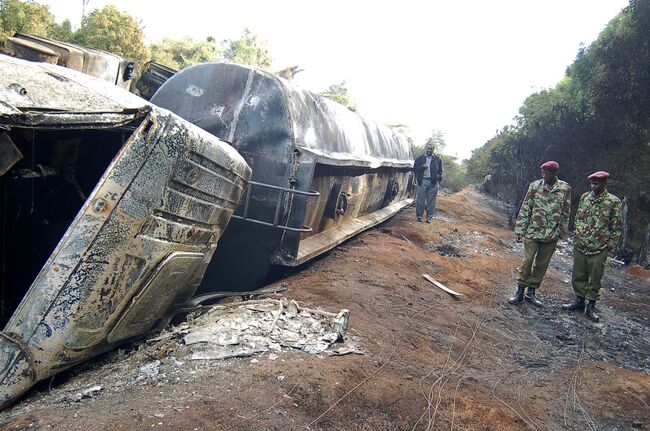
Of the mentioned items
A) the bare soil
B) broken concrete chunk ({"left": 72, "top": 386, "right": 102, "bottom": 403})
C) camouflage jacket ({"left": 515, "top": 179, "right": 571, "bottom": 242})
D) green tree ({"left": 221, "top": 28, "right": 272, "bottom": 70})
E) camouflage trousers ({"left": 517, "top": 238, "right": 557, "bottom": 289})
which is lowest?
broken concrete chunk ({"left": 72, "top": 386, "right": 102, "bottom": 403})

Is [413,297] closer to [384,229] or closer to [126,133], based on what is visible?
[126,133]

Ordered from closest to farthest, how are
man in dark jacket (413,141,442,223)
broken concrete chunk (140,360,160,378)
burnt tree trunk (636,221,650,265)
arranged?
1. broken concrete chunk (140,360,160,378)
2. burnt tree trunk (636,221,650,265)
3. man in dark jacket (413,141,442,223)

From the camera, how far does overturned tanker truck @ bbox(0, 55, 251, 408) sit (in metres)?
2.36

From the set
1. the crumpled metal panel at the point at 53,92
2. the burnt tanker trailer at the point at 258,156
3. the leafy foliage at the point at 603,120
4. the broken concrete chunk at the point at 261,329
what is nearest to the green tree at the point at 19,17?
the burnt tanker trailer at the point at 258,156

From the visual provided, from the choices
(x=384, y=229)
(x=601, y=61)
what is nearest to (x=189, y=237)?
(x=384, y=229)

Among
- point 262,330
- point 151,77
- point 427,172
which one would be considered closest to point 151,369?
point 262,330

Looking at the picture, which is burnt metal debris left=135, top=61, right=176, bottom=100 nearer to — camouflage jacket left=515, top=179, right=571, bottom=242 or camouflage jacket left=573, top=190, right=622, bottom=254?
camouflage jacket left=515, top=179, right=571, bottom=242

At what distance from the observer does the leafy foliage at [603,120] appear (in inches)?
446

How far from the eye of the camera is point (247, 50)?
118 ft

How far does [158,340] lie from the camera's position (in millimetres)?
3182

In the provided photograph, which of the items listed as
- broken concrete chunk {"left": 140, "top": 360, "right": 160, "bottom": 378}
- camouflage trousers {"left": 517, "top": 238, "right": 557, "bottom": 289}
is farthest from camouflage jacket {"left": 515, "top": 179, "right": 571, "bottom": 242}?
broken concrete chunk {"left": 140, "top": 360, "right": 160, "bottom": 378}

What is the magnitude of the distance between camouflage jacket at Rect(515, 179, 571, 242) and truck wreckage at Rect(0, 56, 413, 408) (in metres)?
2.80

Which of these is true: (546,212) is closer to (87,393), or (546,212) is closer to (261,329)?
(261,329)

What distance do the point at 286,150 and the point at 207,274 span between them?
151 cm
